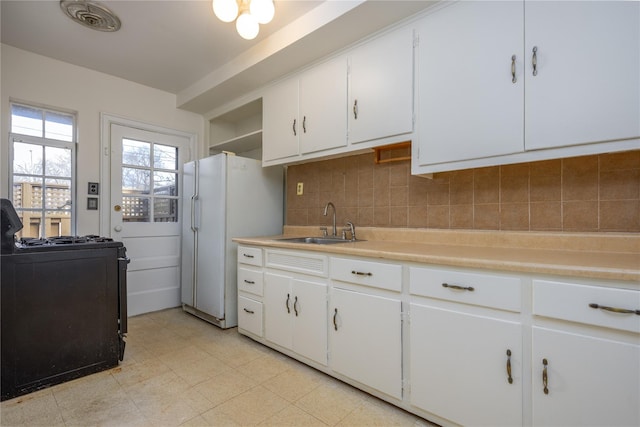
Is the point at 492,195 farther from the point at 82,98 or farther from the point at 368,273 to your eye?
the point at 82,98

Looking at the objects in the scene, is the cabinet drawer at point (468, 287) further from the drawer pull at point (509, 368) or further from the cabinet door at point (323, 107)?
the cabinet door at point (323, 107)

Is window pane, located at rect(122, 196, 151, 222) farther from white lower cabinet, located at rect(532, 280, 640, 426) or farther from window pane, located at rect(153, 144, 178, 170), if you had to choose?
white lower cabinet, located at rect(532, 280, 640, 426)

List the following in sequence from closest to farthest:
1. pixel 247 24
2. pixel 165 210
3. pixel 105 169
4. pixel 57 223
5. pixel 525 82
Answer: pixel 525 82 → pixel 247 24 → pixel 57 223 → pixel 105 169 → pixel 165 210

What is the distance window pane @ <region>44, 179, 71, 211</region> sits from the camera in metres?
2.71

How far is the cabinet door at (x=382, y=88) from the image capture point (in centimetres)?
188

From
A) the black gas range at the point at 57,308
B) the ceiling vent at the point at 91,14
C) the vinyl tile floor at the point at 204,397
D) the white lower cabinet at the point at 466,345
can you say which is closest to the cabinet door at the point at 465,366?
the white lower cabinet at the point at 466,345

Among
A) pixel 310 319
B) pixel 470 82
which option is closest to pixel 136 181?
pixel 310 319

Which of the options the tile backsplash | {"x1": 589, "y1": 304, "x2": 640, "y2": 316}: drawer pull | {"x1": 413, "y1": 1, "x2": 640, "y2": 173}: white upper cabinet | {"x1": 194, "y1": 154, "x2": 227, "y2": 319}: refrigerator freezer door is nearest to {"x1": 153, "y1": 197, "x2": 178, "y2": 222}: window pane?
{"x1": 194, "y1": 154, "x2": 227, "y2": 319}: refrigerator freezer door

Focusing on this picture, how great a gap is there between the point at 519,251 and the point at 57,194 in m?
3.65

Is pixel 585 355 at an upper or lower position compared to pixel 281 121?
lower

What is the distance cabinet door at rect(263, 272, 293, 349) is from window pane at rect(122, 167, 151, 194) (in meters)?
1.89

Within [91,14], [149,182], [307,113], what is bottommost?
[149,182]

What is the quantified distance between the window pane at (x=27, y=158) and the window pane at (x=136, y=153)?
640 mm

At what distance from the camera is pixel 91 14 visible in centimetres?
208
